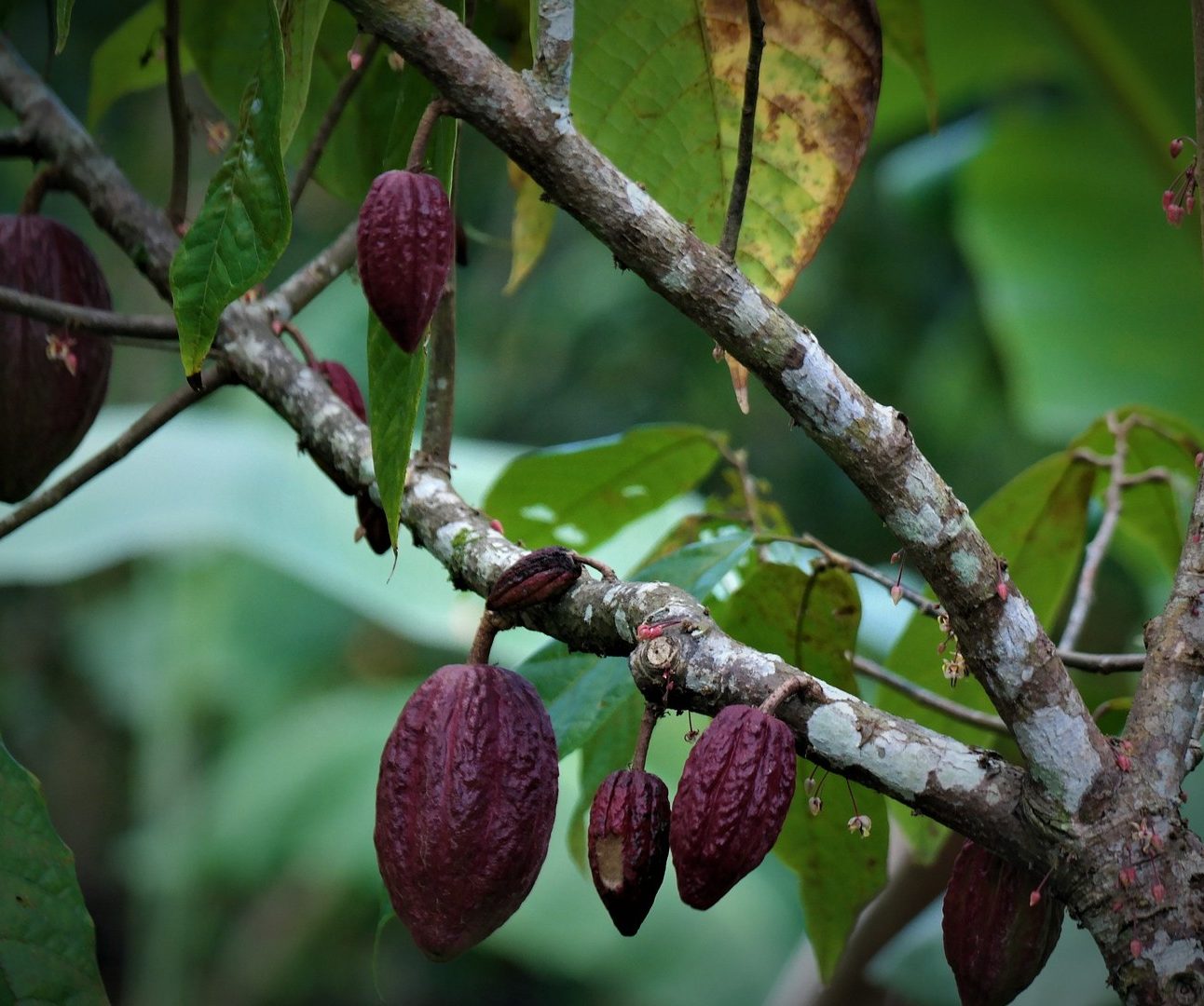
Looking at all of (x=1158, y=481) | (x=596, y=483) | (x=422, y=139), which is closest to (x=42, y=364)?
(x=422, y=139)

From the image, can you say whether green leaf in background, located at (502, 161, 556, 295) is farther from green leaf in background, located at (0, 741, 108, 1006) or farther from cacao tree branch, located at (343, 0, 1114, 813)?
green leaf in background, located at (0, 741, 108, 1006)

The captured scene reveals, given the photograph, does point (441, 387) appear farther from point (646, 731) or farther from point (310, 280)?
point (646, 731)

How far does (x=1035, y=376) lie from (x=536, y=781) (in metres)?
1.64

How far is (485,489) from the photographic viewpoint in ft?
6.59

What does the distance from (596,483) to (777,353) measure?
67cm

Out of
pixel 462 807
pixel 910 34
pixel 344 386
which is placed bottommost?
pixel 462 807

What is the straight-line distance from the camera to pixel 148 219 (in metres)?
1.01

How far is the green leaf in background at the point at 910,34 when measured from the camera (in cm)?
100

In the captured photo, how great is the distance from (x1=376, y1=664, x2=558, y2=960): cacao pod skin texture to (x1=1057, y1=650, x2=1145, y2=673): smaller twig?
0.35m

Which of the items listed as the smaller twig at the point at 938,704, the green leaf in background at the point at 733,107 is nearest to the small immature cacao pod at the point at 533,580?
the green leaf in background at the point at 733,107

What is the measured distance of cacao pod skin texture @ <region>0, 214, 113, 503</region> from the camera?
36.6 inches

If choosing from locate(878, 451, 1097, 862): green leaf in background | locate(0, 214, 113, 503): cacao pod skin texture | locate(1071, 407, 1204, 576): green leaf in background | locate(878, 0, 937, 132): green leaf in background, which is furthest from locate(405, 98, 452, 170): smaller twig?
locate(1071, 407, 1204, 576): green leaf in background

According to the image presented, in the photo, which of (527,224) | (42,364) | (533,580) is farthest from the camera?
(527,224)

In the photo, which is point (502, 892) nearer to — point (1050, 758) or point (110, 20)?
point (1050, 758)
